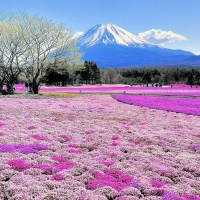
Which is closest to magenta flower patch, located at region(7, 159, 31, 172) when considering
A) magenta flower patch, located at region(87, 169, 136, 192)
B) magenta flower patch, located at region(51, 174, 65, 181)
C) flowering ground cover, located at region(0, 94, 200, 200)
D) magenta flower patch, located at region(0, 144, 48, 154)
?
flowering ground cover, located at region(0, 94, 200, 200)

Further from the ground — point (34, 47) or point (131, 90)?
point (34, 47)

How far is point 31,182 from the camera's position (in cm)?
886

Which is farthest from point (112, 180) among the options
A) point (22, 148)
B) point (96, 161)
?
point (22, 148)

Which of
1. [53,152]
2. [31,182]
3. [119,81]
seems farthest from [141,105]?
[119,81]

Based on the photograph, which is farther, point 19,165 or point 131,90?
point 131,90

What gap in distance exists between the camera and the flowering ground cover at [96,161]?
859cm

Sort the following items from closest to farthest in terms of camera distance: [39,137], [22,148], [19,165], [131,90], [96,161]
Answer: [19,165] < [96,161] < [22,148] < [39,137] < [131,90]

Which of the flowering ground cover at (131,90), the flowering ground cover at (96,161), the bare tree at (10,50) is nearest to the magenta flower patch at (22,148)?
the flowering ground cover at (96,161)

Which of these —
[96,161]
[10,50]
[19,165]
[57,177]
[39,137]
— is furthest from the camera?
[10,50]

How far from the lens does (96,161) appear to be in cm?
1191

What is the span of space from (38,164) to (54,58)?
141 feet

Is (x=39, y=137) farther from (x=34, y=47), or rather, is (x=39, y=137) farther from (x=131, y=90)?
(x=131, y=90)

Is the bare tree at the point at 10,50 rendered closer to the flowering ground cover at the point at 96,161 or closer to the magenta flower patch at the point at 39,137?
the flowering ground cover at the point at 96,161

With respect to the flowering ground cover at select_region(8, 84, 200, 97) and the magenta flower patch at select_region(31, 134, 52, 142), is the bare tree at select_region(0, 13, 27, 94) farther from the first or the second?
the magenta flower patch at select_region(31, 134, 52, 142)
